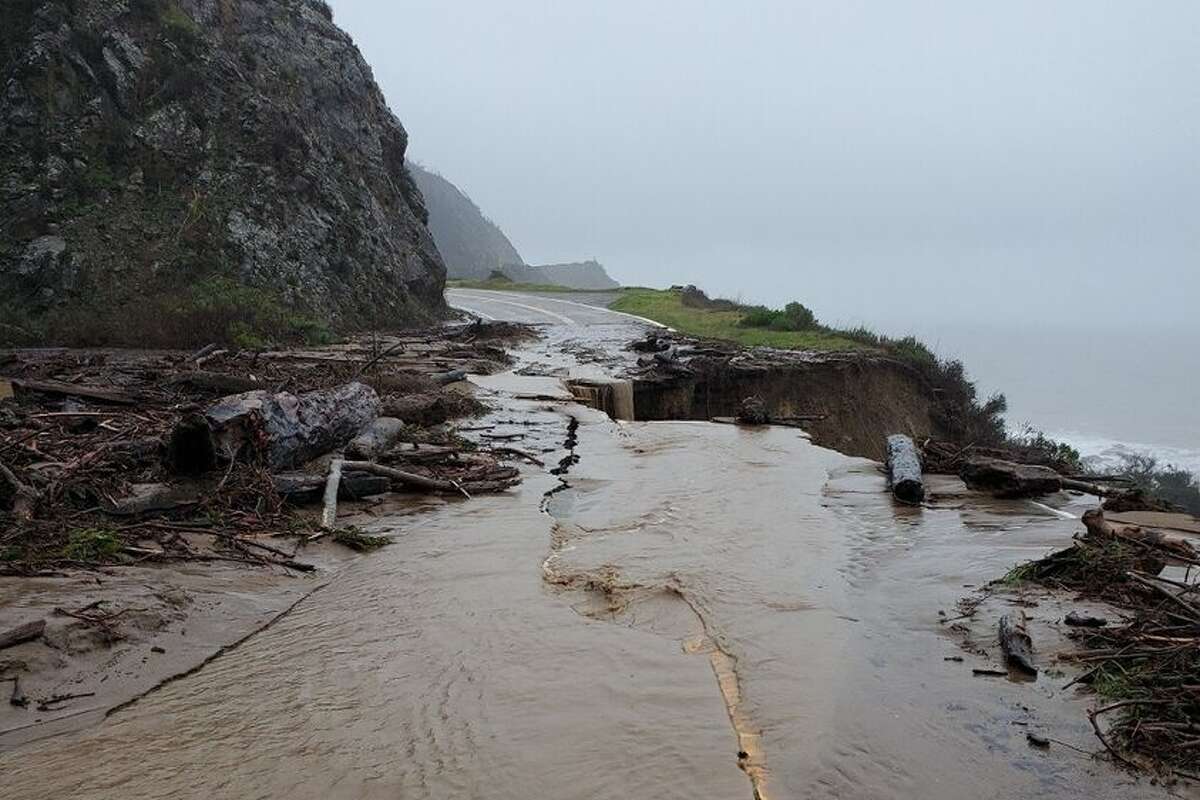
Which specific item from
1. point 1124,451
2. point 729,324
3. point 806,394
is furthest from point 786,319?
point 1124,451

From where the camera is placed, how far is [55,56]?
1927 centimetres

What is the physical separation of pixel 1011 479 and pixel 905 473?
1149mm

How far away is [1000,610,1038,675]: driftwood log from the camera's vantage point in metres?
4.67

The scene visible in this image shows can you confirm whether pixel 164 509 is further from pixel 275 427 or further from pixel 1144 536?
pixel 1144 536

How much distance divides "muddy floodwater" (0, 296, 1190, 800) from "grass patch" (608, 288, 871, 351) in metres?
15.3

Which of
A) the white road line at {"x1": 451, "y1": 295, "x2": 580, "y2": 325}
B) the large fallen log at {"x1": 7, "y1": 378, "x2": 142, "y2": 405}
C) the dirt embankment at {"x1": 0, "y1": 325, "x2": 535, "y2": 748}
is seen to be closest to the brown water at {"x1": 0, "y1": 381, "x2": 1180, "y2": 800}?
the dirt embankment at {"x1": 0, "y1": 325, "x2": 535, "y2": 748}

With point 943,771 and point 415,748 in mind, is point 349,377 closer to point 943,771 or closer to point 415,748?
point 415,748

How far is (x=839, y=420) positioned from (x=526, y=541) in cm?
1258

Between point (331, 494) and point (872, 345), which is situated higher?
point (872, 345)

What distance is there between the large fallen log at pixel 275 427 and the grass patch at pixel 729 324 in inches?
592

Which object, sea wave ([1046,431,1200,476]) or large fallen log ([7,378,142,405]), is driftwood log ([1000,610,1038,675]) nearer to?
large fallen log ([7,378,142,405])

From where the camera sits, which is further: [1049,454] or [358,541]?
[1049,454]

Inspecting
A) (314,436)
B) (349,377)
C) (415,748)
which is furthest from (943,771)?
(349,377)

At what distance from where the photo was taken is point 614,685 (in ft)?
14.6
